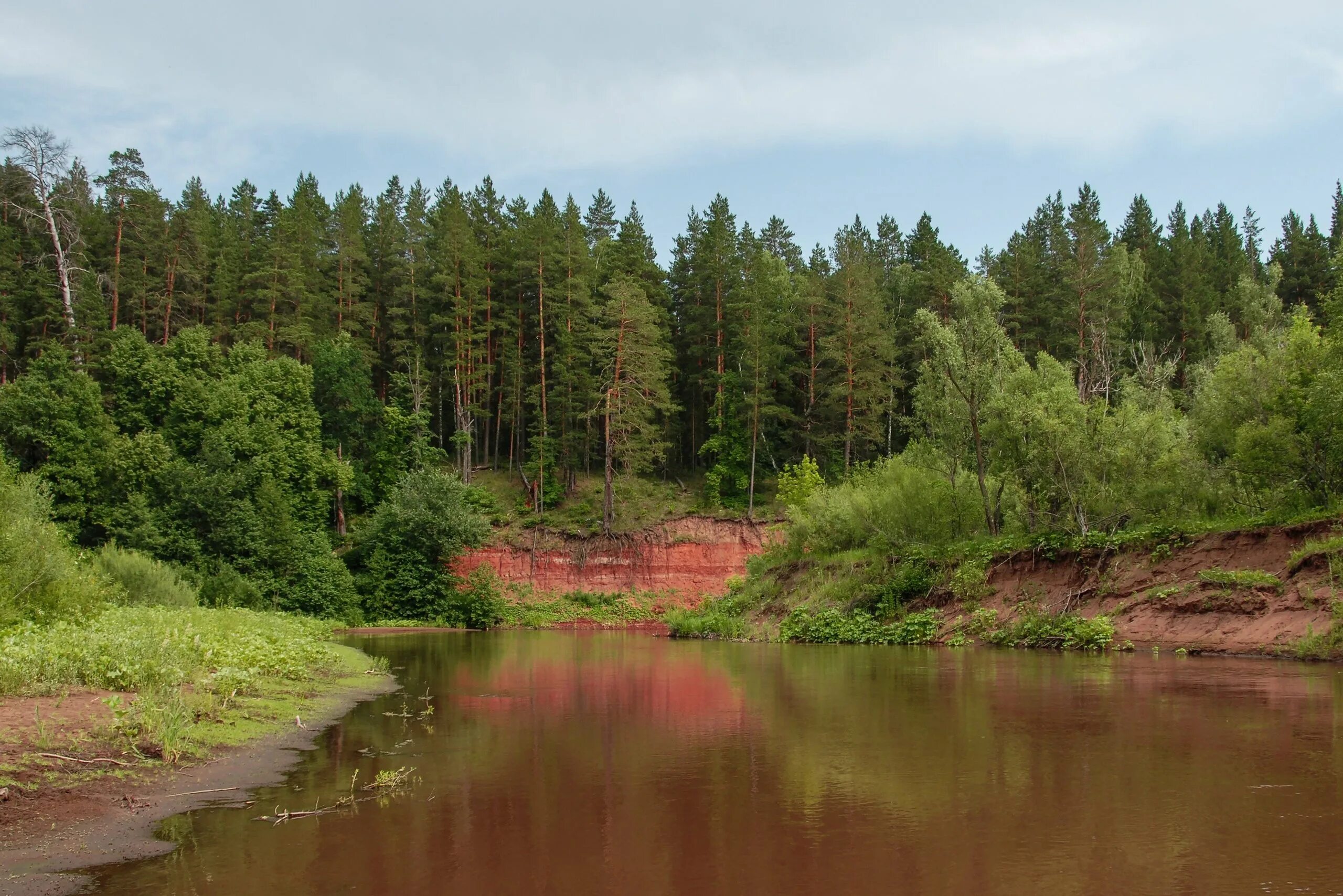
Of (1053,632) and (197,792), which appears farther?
(1053,632)

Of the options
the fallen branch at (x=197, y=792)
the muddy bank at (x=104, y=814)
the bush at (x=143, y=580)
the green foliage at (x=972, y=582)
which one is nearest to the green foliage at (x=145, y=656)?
the muddy bank at (x=104, y=814)

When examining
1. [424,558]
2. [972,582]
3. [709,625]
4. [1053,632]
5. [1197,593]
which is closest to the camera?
[1197,593]

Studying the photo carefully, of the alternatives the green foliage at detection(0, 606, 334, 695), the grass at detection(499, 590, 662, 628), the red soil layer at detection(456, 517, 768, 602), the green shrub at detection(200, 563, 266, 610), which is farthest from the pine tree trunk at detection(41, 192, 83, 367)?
the green foliage at detection(0, 606, 334, 695)

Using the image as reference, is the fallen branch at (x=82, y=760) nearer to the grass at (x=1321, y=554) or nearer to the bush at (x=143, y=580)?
the bush at (x=143, y=580)

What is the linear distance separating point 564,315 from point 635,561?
17.2 m

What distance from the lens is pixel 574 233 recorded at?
64875 millimetres

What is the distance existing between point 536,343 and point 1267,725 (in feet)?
184

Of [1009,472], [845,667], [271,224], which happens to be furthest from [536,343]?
[845,667]

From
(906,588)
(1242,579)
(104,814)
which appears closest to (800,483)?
(906,588)

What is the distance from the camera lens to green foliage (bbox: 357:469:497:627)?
51.0 metres

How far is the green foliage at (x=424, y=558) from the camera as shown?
167 ft

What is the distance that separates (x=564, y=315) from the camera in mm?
61844

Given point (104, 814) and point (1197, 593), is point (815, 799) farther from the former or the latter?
point (1197, 593)

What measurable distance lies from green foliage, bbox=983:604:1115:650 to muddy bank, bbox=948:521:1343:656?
345 mm
